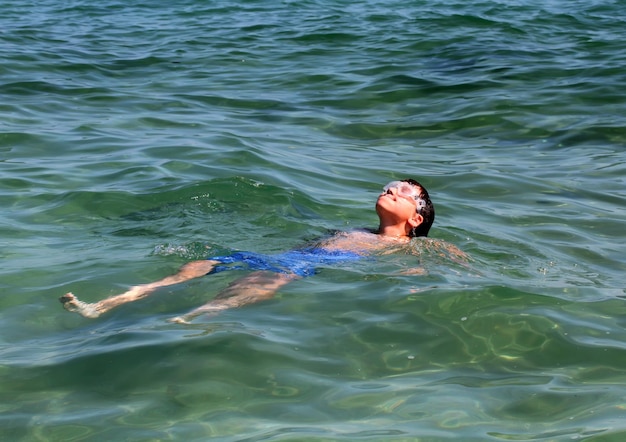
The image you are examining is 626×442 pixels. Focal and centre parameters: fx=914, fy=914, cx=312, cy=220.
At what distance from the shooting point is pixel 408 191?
23.3ft

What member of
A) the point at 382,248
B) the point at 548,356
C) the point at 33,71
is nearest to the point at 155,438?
the point at 548,356

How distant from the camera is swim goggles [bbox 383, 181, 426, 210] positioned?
7.05 metres

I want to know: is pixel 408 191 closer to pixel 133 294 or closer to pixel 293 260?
pixel 293 260

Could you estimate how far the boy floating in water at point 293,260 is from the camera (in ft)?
17.7

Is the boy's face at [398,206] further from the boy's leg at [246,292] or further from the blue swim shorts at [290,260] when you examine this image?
the boy's leg at [246,292]

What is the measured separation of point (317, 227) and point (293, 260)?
127 centimetres

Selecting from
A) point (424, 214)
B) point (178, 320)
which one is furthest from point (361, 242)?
point (178, 320)

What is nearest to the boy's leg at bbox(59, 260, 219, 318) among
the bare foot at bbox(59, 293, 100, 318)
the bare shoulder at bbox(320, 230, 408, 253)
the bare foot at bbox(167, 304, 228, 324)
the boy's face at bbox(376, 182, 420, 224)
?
the bare foot at bbox(59, 293, 100, 318)

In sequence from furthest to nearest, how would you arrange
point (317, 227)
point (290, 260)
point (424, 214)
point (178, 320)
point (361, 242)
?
point (317, 227) < point (424, 214) < point (361, 242) < point (290, 260) < point (178, 320)

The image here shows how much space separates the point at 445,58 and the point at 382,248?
8.79m

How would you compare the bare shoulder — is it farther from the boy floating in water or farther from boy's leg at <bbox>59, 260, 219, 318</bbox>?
boy's leg at <bbox>59, 260, 219, 318</bbox>

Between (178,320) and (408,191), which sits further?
(408,191)

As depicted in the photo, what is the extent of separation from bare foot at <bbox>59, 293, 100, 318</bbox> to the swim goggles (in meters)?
2.75

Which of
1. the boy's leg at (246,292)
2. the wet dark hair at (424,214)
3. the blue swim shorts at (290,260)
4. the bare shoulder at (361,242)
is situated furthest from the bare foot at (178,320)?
the wet dark hair at (424,214)
